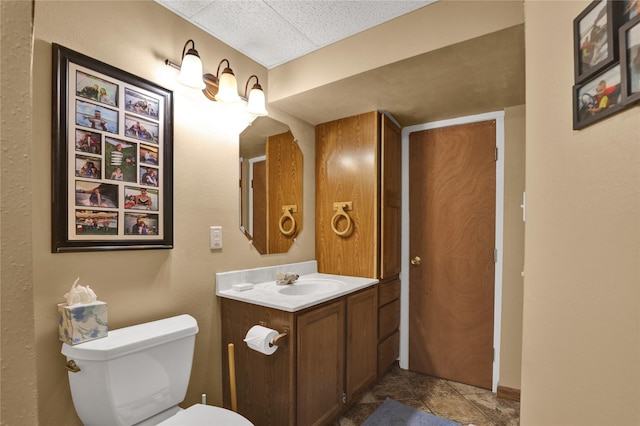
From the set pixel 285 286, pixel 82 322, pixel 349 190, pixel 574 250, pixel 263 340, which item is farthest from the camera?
pixel 349 190

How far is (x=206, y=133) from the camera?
5.93ft

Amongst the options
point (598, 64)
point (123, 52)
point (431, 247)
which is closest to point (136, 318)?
point (123, 52)

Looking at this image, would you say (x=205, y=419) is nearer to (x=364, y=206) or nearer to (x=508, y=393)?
(x=364, y=206)

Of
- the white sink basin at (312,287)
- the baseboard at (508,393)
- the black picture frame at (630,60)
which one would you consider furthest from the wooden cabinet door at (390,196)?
the black picture frame at (630,60)

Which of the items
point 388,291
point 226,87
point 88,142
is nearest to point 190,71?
point 226,87

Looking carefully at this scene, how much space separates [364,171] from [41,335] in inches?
81.3

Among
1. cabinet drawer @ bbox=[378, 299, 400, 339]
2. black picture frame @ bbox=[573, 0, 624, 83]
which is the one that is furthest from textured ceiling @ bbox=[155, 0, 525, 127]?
cabinet drawer @ bbox=[378, 299, 400, 339]

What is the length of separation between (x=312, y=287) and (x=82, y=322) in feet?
4.46

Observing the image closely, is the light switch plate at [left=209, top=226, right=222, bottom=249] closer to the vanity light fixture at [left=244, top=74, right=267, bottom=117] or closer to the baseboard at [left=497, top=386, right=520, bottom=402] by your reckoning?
the vanity light fixture at [left=244, top=74, right=267, bottom=117]

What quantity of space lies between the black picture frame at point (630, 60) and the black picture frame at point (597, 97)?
0.01 meters

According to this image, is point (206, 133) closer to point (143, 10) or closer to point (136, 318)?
point (143, 10)

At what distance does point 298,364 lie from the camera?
156 centimetres

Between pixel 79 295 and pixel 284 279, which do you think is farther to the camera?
pixel 284 279

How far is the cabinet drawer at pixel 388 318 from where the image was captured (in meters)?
2.39
